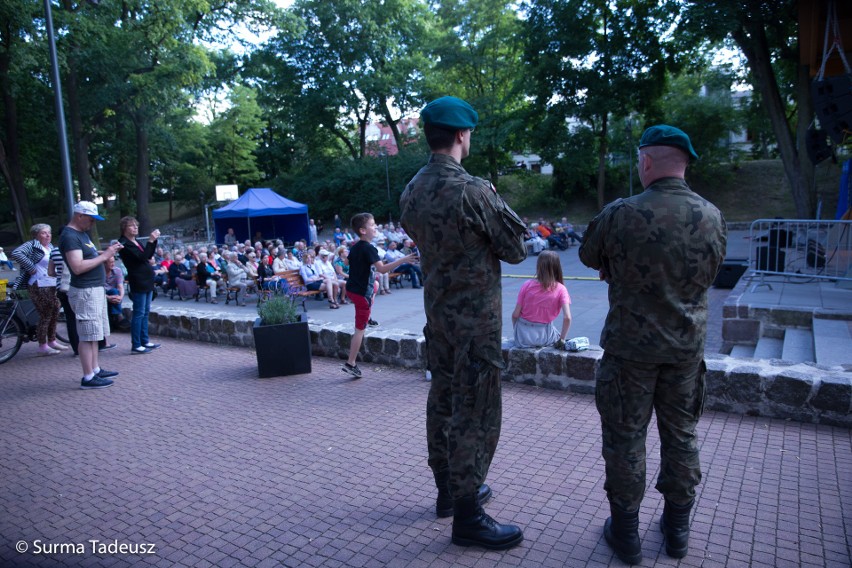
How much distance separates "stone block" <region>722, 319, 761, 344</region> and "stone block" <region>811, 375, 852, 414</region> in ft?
9.04

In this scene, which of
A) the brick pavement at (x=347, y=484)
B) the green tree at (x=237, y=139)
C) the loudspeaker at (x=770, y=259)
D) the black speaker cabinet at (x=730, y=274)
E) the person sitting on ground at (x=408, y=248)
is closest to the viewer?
the brick pavement at (x=347, y=484)

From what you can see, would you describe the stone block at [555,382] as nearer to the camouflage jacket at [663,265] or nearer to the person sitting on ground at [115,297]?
the camouflage jacket at [663,265]

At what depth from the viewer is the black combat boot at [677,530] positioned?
2.88 metres

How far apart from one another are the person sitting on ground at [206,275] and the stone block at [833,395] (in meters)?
13.6

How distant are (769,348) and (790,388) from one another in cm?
243

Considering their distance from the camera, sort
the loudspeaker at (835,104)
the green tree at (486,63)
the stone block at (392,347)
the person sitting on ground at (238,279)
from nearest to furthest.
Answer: the stone block at (392,347)
the loudspeaker at (835,104)
the person sitting on ground at (238,279)
the green tree at (486,63)

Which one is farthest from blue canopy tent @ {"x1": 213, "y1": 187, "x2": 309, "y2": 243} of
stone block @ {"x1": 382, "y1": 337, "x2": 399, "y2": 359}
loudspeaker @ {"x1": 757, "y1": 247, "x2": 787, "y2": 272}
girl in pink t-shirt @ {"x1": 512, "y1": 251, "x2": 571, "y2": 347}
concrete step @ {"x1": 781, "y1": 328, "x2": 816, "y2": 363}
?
concrete step @ {"x1": 781, "y1": 328, "x2": 816, "y2": 363}

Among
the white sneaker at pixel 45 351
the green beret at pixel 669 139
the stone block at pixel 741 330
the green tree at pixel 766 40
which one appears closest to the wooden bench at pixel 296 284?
the white sneaker at pixel 45 351

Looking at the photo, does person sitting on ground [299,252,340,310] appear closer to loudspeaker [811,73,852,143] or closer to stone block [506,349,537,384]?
stone block [506,349,537,384]

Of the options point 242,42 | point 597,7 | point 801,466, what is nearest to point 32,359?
point 801,466

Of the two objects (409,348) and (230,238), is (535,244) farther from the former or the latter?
(409,348)

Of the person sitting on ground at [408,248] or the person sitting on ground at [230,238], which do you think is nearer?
the person sitting on ground at [408,248]

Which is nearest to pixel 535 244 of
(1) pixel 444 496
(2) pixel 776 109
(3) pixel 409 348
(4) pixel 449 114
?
(2) pixel 776 109

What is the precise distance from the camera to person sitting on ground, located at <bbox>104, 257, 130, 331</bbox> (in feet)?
30.9
